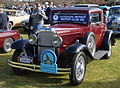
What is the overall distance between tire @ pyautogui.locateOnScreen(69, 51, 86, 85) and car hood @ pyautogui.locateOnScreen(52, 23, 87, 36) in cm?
76

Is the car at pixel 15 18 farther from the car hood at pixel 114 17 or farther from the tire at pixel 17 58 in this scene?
the tire at pixel 17 58

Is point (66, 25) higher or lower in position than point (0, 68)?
higher

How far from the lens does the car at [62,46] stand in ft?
14.0

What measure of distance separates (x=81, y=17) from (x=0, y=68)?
272cm

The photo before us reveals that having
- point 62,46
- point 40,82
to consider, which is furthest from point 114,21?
point 40,82

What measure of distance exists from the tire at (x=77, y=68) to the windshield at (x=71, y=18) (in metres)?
1.35

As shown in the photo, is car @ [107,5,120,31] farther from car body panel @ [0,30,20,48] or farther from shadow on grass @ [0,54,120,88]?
shadow on grass @ [0,54,120,88]

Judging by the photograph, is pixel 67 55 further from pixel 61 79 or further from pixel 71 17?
pixel 71 17

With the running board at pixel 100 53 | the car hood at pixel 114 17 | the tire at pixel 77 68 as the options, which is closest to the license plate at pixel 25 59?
the tire at pixel 77 68

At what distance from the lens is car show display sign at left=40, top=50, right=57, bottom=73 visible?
4188mm

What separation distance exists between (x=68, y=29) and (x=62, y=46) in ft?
1.71

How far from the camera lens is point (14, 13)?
13.9m

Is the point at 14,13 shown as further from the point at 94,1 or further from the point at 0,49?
the point at 94,1

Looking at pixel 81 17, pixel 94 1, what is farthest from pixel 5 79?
pixel 94 1
